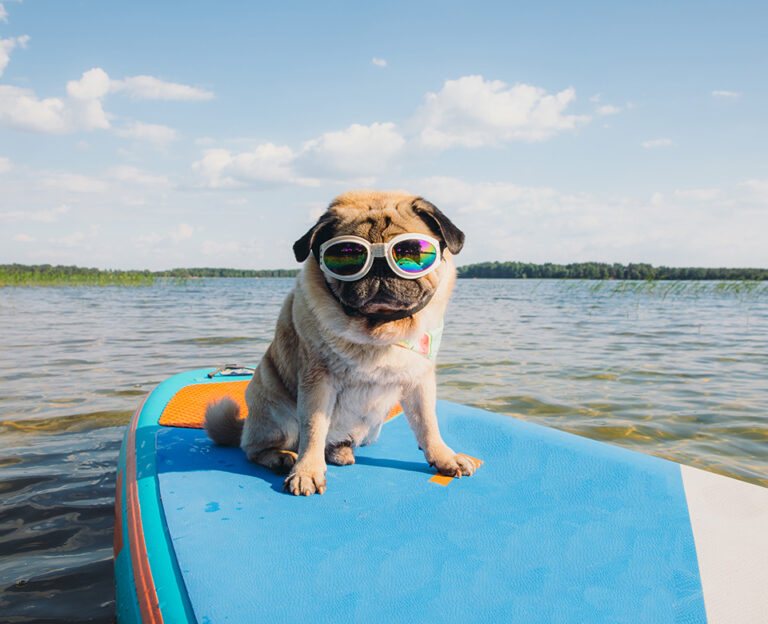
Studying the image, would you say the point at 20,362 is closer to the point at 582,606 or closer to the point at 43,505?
the point at 43,505

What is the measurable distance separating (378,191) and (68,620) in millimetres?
2554

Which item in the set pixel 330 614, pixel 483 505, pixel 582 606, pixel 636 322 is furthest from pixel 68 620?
pixel 636 322

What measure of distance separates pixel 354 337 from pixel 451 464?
898 mm

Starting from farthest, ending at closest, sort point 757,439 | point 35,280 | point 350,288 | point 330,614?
point 35,280, point 757,439, point 350,288, point 330,614

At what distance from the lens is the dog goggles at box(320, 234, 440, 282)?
2094mm

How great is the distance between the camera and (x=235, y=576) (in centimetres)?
171

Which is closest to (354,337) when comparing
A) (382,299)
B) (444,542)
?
(382,299)

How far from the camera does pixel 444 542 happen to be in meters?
1.95

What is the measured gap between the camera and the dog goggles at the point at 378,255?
82.4 inches

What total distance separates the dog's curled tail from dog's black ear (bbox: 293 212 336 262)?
4.09 ft

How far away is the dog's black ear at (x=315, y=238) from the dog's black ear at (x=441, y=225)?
16.3 inches

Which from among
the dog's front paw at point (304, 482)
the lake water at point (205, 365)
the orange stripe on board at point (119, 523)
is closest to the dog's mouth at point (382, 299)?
the dog's front paw at point (304, 482)

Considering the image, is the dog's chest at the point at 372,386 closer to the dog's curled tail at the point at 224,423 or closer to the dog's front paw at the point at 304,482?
the dog's front paw at the point at 304,482

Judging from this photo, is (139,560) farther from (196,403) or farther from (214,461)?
(196,403)
